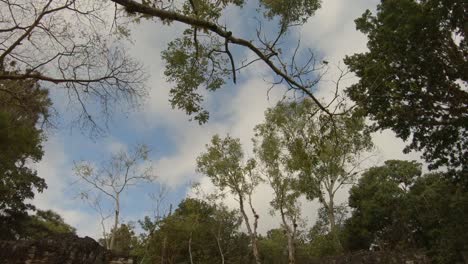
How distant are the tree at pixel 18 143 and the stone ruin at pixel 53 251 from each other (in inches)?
126

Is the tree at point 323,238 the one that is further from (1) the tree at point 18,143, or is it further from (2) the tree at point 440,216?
(1) the tree at point 18,143

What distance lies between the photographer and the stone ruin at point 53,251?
11062 millimetres

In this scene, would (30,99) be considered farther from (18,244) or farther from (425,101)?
(425,101)

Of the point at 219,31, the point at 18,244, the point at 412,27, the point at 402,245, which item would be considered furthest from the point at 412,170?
the point at 219,31

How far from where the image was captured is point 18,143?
513 inches

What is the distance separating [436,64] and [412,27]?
69.1 inches

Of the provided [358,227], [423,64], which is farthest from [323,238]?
[423,64]

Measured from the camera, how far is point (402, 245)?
23156 millimetres

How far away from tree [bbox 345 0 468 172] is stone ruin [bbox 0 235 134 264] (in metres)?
9.16

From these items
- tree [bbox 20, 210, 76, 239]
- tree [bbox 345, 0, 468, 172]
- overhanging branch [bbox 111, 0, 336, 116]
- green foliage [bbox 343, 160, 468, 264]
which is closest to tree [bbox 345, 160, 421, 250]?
green foliage [bbox 343, 160, 468, 264]

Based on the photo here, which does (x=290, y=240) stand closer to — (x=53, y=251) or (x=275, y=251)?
(x=53, y=251)

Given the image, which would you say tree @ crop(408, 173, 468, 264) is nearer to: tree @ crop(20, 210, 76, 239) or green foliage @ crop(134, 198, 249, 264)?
green foliage @ crop(134, 198, 249, 264)

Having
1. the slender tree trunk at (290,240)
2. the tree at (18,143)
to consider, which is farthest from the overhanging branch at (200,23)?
the slender tree trunk at (290,240)

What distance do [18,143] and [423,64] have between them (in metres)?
13.1
